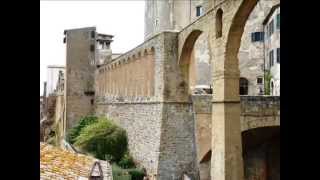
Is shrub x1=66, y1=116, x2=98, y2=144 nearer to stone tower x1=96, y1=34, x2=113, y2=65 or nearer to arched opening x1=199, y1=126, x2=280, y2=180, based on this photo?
stone tower x1=96, y1=34, x2=113, y2=65

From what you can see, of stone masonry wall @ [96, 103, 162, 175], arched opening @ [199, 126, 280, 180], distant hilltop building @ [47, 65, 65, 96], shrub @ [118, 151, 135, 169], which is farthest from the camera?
distant hilltop building @ [47, 65, 65, 96]

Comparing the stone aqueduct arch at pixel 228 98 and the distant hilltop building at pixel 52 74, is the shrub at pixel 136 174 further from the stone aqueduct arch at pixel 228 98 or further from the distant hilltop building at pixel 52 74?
the distant hilltop building at pixel 52 74

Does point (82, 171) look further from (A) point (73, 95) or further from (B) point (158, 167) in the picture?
(A) point (73, 95)

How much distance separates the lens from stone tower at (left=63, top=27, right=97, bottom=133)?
31047 mm

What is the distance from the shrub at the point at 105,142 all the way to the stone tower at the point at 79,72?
8.61m

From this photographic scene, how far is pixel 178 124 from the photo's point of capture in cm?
1723

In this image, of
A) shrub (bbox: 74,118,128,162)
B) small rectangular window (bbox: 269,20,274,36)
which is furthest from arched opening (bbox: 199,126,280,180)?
small rectangular window (bbox: 269,20,274,36)

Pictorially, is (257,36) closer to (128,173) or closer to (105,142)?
(105,142)

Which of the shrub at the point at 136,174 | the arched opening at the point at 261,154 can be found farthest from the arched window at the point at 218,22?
the shrub at the point at 136,174

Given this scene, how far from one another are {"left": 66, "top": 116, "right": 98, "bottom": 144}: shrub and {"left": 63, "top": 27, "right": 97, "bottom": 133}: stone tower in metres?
1.59

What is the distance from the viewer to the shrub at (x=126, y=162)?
19.5m

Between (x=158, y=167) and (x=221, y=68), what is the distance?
5.96 meters
